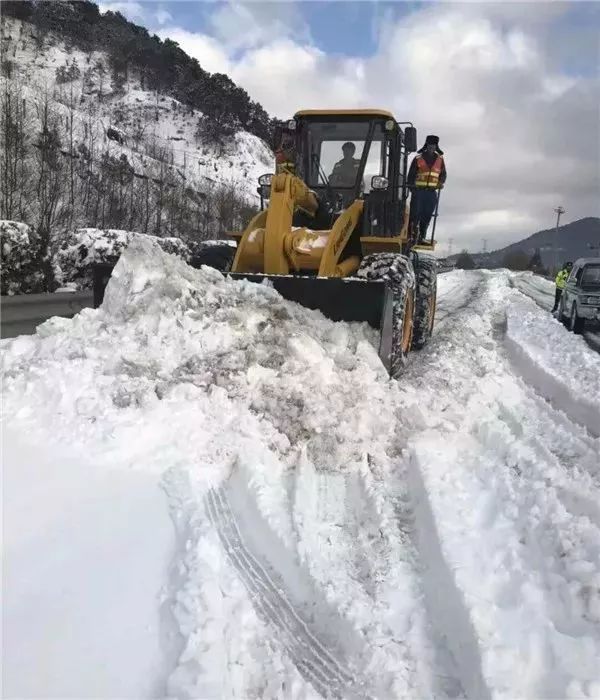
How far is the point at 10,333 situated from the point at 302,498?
14.3 feet

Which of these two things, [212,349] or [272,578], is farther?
[212,349]

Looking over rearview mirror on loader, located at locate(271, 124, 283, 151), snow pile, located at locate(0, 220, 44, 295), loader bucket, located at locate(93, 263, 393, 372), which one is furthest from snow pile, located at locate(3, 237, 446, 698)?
rearview mirror on loader, located at locate(271, 124, 283, 151)

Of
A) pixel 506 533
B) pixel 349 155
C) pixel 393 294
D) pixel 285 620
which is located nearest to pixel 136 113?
pixel 349 155

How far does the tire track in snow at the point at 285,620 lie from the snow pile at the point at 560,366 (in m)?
3.59

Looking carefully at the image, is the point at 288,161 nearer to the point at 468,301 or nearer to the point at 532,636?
the point at 532,636

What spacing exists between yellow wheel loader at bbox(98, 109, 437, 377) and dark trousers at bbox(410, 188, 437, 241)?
0.21 metres

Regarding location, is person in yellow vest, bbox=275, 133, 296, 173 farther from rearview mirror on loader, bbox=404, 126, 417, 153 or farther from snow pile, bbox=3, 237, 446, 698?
snow pile, bbox=3, 237, 446, 698

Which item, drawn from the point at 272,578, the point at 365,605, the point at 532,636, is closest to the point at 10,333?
the point at 272,578

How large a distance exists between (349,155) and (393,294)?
105 inches

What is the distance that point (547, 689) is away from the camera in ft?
7.22

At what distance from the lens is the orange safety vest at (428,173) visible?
779cm

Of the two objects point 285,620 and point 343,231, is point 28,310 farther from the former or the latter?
point 285,620

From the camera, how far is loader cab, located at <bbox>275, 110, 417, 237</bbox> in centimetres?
734

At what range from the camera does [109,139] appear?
32406mm
